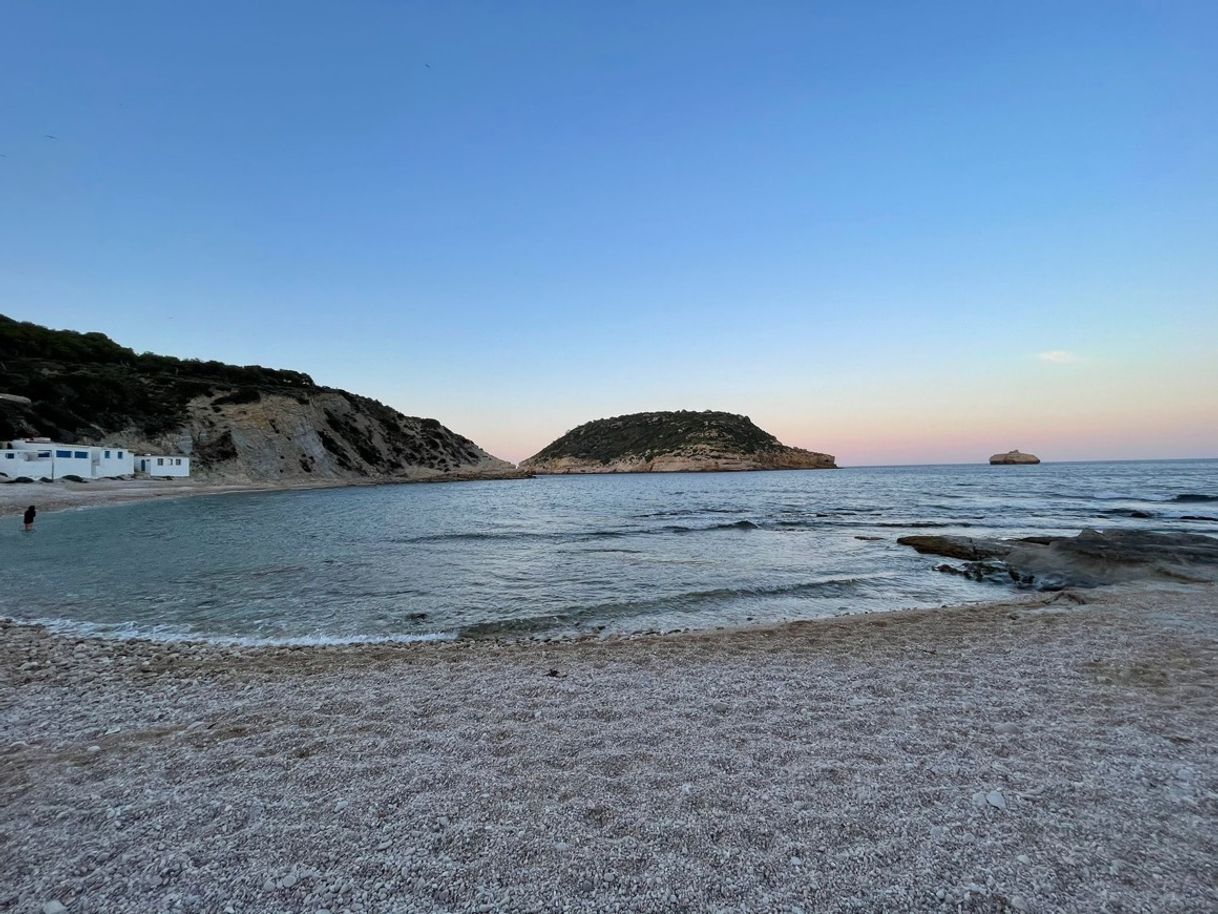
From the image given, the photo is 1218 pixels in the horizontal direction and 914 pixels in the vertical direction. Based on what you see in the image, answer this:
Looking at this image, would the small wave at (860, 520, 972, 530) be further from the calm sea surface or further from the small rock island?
the small rock island

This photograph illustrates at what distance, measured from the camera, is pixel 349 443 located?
88.0 metres

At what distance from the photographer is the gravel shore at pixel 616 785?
338 centimetres

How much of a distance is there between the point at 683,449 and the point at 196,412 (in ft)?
394

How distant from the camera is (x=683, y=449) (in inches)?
6526

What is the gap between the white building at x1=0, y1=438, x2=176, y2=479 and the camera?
143 feet

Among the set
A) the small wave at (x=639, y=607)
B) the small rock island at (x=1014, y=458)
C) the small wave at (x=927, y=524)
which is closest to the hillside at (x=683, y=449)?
the small rock island at (x=1014, y=458)

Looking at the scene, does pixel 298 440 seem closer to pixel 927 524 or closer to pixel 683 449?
pixel 927 524

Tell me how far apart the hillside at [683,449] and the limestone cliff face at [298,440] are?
243ft

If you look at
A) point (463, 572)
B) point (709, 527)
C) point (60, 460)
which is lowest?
point (709, 527)

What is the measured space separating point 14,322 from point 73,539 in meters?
83.0

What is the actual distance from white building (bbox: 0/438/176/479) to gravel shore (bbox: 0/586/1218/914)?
51.1m

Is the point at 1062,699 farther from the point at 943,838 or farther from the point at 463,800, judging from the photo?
the point at 463,800

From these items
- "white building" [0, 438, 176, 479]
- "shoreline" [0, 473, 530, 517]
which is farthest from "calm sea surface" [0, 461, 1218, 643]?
"white building" [0, 438, 176, 479]

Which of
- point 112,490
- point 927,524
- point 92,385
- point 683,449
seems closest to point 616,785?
point 927,524
